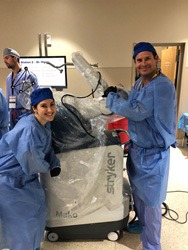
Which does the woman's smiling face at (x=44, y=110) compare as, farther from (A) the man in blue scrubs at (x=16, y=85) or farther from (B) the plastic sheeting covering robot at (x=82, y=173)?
(A) the man in blue scrubs at (x=16, y=85)

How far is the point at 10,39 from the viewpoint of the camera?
377 centimetres

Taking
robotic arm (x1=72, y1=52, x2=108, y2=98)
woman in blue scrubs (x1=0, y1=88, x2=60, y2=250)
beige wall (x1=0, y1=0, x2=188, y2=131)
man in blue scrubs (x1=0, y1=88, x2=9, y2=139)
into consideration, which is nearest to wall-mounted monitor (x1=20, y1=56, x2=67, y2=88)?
beige wall (x1=0, y1=0, x2=188, y2=131)

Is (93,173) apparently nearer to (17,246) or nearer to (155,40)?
(17,246)

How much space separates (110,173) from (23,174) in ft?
1.90

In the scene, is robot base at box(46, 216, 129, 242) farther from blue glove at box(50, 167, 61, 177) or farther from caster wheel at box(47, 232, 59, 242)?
blue glove at box(50, 167, 61, 177)

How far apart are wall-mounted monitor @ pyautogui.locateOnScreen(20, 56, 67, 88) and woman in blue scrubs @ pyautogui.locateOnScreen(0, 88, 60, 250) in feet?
7.64

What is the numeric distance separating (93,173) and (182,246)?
92 cm

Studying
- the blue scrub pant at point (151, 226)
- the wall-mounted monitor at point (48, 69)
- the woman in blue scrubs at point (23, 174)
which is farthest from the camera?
the wall-mounted monitor at point (48, 69)

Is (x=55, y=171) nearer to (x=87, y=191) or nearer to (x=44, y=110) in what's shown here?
(x=87, y=191)

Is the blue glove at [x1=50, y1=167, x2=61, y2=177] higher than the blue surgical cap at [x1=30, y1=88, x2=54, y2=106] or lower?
lower

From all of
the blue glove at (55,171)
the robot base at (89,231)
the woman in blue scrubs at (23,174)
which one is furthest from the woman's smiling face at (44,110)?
the robot base at (89,231)

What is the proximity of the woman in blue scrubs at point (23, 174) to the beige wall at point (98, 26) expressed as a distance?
2749 millimetres

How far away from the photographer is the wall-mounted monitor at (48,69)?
348cm

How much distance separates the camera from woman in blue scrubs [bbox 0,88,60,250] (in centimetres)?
124
